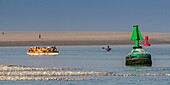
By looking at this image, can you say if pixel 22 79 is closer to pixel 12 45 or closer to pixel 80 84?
pixel 80 84

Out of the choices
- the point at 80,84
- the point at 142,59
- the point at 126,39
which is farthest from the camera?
the point at 126,39

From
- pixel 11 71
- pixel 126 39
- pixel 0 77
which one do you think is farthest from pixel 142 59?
pixel 126 39

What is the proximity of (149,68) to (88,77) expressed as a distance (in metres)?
10.7

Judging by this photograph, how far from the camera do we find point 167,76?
165 feet

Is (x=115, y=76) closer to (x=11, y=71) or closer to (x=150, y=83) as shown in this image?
(x=150, y=83)

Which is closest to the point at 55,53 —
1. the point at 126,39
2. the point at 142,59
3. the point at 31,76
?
the point at 142,59

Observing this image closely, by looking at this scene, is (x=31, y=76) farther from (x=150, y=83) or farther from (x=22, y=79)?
(x=150, y=83)

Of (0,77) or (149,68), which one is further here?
(149,68)

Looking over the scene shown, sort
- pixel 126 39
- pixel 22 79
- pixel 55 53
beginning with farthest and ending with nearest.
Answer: pixel 126 39
pixel 55 53
pixel 22 79

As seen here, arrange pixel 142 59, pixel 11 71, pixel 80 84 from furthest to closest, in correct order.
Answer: pixel 142 59, pixel 11 71, pixel 80 84

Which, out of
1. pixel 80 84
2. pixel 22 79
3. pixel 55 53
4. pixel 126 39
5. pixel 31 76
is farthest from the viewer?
pixel 126 39

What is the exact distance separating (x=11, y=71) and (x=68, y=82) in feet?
37.6

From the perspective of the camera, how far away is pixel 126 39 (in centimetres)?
17200

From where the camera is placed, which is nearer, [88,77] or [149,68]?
[88,77]
